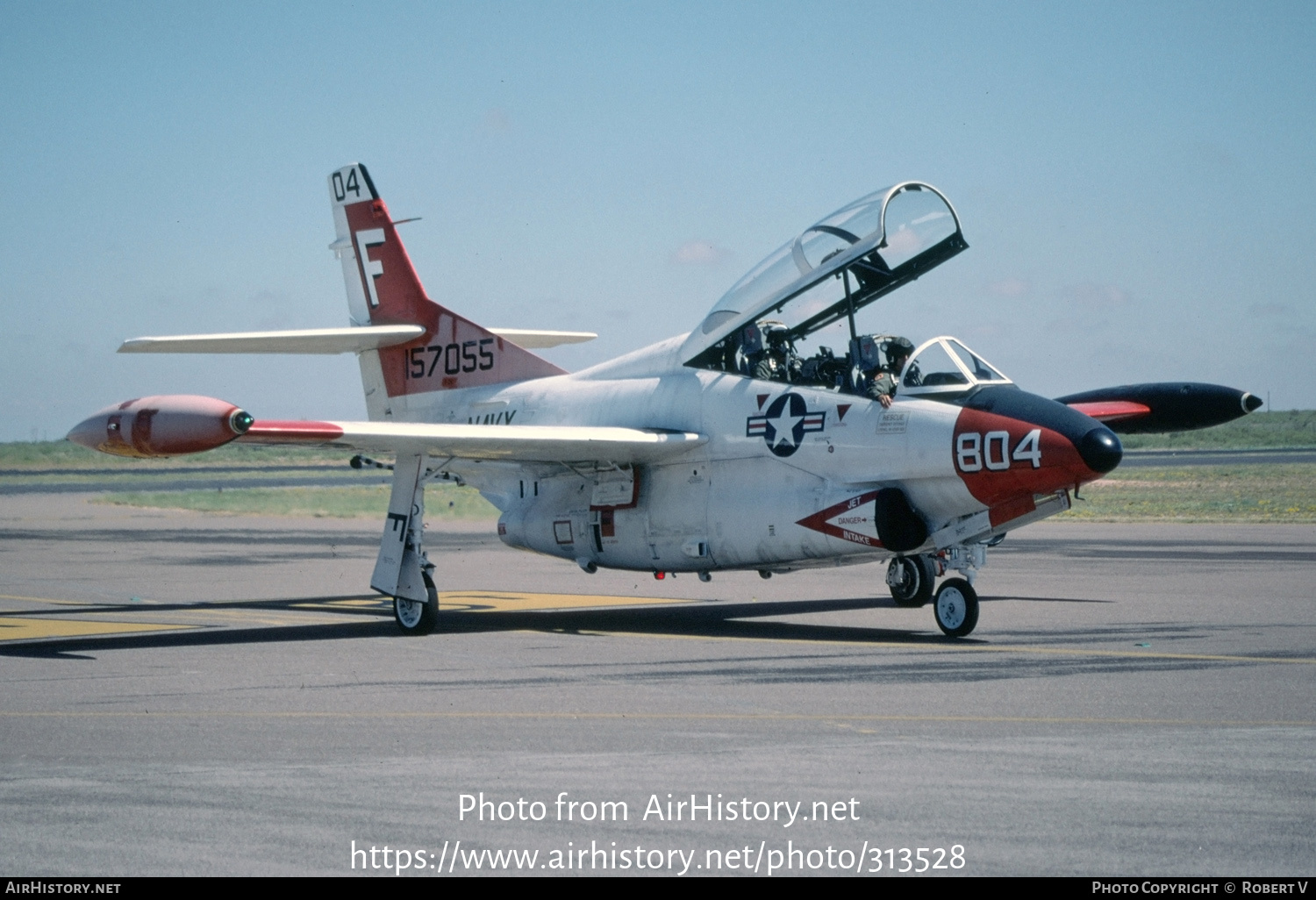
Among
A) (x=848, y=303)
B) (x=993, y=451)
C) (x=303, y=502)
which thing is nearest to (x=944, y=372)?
(x=993, y=451)

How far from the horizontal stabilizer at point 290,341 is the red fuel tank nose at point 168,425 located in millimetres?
4121

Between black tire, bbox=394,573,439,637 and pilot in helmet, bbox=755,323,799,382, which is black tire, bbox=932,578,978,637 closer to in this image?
pilot in helmet, bbox=755,323,799,382

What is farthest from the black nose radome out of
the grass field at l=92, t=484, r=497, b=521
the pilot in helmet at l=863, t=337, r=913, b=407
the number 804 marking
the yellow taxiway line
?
the grass field at l=92, t=484, r=497, b=521

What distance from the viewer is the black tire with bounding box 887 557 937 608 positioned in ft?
59.5

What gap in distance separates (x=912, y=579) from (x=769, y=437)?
3.51 m

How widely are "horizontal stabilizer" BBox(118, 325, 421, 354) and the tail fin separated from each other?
0.23 m

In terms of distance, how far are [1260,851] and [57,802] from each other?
577cm

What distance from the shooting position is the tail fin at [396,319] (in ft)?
67.5

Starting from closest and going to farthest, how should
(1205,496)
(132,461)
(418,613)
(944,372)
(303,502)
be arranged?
(944,372) → (418,613) → (1205,496) → (303,502) → (132,461)

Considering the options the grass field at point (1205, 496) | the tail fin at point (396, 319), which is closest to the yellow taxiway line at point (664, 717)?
the tail fin at point (396, 319)

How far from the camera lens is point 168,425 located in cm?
1343

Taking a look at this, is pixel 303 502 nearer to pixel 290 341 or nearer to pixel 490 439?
pixel 290 341

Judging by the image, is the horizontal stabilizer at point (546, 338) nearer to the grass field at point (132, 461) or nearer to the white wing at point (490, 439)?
the white wing at point (490, 439)
